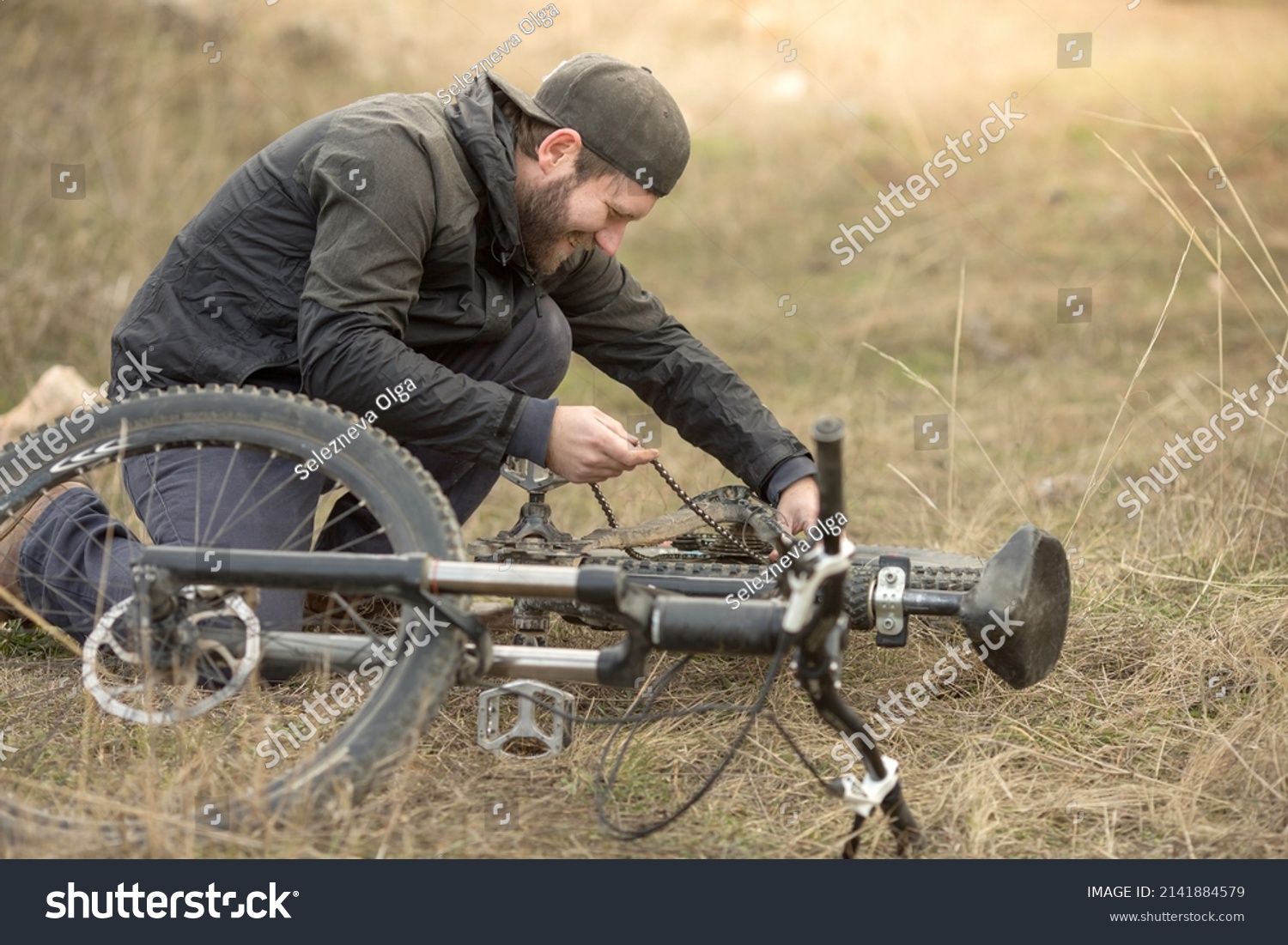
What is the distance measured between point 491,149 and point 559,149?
6.4 inches

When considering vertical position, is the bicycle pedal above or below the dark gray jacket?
below

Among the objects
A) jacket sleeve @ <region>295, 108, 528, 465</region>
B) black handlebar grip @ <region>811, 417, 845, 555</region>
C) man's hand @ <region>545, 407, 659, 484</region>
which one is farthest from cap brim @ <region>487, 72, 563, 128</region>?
black handlebar grip @ <region>811, 417, 845, 555</region>

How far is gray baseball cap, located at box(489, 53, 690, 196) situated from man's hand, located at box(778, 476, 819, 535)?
2.67ft

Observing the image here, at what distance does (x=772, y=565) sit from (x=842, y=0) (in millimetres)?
8191

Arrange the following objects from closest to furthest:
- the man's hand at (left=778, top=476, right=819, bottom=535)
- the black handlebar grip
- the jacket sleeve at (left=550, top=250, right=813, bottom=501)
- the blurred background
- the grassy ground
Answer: the black handlebar grip, the grassy ground, the man's hand at (left=778, top=476, right=819, bottom=535), the jacket sleeve at (left=550, top=250, right=813, bottom=501), the blurred background

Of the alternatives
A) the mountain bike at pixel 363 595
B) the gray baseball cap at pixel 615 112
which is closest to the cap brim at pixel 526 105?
the gray baseball cap at pixel 615 112

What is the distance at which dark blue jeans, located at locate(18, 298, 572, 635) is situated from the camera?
115 inches

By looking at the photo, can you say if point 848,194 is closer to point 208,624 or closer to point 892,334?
point 892,334

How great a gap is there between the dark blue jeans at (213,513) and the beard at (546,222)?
0.25 m

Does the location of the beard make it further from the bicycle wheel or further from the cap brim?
the bicycle wheel

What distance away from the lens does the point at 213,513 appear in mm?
2873

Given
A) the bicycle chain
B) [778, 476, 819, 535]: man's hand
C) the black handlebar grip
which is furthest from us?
[778, 476, 819, 535]: man's hand

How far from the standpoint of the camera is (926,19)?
10.2m

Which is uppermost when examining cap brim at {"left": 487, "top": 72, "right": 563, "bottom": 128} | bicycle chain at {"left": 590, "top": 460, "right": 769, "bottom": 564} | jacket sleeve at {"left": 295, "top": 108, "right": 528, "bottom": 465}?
cap brim at {"left": 487, "top": 72, "right": 563, "bottom": 128}
